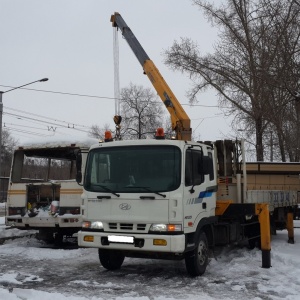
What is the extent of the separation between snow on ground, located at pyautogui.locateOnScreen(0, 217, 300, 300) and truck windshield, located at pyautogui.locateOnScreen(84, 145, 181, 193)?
1.62 metres

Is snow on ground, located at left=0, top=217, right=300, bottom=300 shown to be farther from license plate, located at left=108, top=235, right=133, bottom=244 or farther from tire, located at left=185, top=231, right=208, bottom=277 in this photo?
license plate, located at left=108, top=235, right=133, bottom=244

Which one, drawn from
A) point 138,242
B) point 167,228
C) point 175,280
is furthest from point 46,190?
point 167,228

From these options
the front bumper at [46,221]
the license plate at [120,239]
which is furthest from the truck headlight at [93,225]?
the front bumper at [46,221]

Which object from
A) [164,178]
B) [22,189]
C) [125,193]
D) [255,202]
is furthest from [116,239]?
[22,189]

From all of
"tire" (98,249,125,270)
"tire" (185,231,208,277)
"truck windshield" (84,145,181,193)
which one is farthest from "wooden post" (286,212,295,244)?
"truck windshield" (84,145,181,193)

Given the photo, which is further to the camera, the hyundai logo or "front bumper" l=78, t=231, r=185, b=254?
the hyundai logo

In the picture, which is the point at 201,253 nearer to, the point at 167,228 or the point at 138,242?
the point at 167,228

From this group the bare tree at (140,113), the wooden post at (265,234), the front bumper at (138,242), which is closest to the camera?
the front bumper at (138,242)

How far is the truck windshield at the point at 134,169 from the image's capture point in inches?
319

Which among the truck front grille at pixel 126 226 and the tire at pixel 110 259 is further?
the tire at pixel 110 259

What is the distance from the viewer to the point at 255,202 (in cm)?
1039

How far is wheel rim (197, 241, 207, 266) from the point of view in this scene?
859 centimetres

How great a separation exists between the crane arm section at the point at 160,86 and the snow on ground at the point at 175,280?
3.30 m

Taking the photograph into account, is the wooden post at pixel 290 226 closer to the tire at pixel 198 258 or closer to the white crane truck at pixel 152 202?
the white crane truck at pixel 152 202
